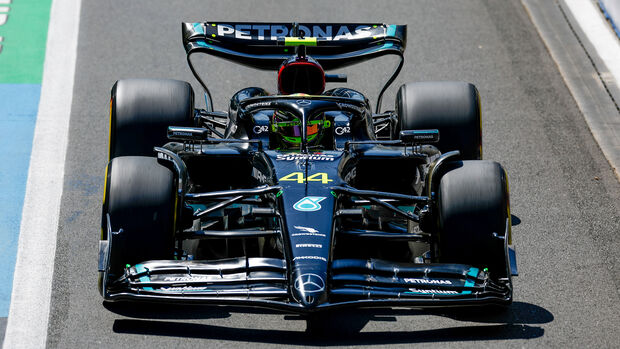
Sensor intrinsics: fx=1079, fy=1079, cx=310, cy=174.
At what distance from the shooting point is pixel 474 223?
764cm

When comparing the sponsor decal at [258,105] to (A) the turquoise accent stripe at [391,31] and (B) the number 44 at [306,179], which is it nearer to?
(B) the number 44 at [306,179]

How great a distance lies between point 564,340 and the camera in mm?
7473

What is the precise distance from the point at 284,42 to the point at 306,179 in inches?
82.1

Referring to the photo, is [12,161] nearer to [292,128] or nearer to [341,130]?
[292,128]

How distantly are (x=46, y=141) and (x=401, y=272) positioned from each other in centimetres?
485

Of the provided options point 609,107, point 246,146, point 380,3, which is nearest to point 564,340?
point 246,146

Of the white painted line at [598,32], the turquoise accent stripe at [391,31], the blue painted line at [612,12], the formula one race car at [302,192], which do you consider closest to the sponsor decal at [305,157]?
the formula one race car at [302,192]

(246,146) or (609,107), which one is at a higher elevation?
(609,107)

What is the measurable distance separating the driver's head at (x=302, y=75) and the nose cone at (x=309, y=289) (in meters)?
2.83

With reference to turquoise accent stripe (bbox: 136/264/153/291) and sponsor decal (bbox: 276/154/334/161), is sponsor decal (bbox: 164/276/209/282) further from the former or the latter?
sponsor decal (bbox: 276/154/334/161)

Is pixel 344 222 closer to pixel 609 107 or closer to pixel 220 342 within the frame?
pixel 220 342

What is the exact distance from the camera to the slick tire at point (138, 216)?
296 inches

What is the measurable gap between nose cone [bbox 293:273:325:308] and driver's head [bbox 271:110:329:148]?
2023 mm

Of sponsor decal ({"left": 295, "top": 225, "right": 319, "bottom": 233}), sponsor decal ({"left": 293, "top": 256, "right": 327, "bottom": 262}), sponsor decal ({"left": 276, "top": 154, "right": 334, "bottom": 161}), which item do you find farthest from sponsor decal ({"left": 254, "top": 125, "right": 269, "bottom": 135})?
sponsor decal ({"left": 293, "top": 256, "right": 327, "bottom": 262})
